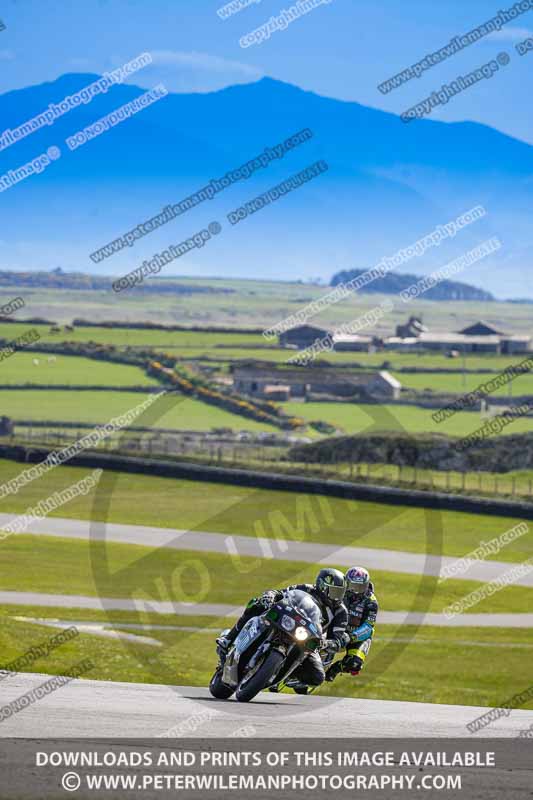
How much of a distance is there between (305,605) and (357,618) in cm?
201

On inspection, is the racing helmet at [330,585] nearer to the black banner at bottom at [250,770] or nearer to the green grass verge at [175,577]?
the black banner at bottom at [250,770]

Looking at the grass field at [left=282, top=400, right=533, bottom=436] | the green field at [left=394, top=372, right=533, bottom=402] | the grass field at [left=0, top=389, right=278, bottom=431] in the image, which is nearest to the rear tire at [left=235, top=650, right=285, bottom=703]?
the grass field at [left=282, top=400, right=533, bottom=436]

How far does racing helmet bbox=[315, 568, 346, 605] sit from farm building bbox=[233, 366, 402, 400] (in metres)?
114

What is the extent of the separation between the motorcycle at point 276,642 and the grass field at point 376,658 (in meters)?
9.02

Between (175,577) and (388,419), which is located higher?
(388,419)

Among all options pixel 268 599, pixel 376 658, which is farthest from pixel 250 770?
pixel 376 658

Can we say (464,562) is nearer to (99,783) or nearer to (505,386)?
(99,783)

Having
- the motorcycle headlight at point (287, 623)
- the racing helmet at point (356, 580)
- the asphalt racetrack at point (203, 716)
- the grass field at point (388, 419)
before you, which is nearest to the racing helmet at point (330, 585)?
the racing helmet at point (356, 580)

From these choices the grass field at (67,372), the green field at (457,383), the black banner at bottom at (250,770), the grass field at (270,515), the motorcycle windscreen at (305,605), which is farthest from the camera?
the green field at (457,383)

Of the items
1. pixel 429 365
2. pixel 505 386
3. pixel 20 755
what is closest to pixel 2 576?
pixel 20 755

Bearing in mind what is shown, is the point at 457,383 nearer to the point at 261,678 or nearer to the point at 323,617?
the point at 323,617

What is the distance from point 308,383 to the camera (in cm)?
14062

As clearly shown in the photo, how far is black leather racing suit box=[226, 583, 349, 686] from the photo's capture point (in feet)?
55.3

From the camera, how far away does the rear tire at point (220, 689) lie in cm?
1764
